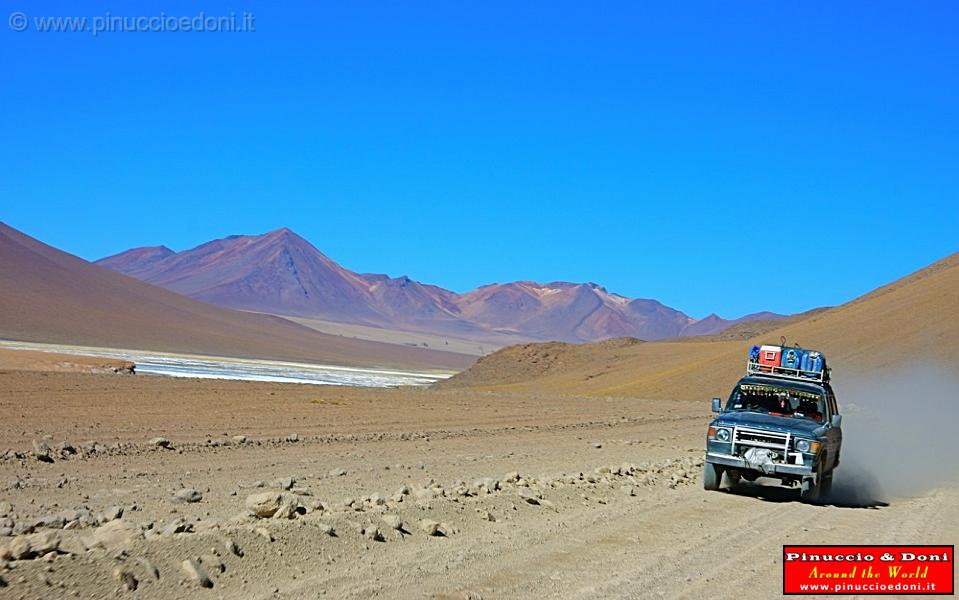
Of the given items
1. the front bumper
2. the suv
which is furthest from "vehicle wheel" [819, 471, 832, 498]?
the front bumper

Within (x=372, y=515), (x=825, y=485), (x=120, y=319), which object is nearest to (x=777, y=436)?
(x=825, y=485)

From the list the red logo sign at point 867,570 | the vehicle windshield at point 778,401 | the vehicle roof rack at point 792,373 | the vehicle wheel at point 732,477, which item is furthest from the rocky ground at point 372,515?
the vehicle roof rack at point 792,373

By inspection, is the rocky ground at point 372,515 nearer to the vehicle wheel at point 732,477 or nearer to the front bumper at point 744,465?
Result: the vehicle wheel at point 732,477

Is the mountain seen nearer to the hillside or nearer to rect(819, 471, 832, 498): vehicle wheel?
the hillside

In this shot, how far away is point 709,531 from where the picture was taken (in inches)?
466

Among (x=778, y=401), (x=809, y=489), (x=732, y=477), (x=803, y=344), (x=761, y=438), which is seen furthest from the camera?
(x=803, y=344)

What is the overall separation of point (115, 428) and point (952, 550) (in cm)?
1681

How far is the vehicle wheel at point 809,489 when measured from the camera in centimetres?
1439

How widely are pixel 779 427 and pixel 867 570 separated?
5076mm

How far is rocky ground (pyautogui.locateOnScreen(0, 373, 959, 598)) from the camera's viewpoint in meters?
8.25

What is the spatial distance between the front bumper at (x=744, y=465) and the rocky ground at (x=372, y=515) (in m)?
0.53

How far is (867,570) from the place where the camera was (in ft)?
31.8

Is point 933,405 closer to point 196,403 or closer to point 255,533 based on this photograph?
point 196,403

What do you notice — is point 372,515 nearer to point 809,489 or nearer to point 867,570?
point 867,570
